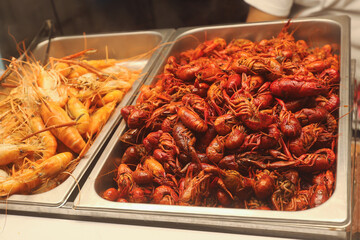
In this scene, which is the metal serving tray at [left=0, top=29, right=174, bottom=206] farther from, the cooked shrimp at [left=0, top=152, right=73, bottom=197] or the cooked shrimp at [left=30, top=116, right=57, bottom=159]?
the cooked shrimp at [left=0, top=152, right=73, bottom=197]

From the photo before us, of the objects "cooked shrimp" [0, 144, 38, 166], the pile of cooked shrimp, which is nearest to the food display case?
the pile of cooked shrimp

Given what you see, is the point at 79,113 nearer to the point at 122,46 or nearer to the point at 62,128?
the point at 62,128

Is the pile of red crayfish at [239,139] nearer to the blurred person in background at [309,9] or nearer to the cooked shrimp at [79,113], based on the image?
the cooked shrimp at [79,113]

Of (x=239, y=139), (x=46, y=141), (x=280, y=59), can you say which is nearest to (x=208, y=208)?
(x=239, y=139)

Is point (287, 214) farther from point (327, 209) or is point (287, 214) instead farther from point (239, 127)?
point (239, 127)

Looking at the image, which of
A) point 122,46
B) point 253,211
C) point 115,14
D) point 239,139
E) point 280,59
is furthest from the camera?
point 115,14

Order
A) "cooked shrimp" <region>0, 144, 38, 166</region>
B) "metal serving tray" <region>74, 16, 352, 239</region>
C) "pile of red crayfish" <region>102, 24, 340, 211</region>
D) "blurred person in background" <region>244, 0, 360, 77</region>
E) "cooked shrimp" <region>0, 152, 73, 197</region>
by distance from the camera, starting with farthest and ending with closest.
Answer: "blurred person in background" <region>244, 0, 360, 77</region>, "cooked shrimp" <region>0, 144, 38, 166</region>, "cooked shrimp" <region>0, 152, 73, 197</region>, "pile of red crayfish" <region>102, 24, 340, 211</region>, "metal serving tray" <region>74, 16, 352, 239</region>
